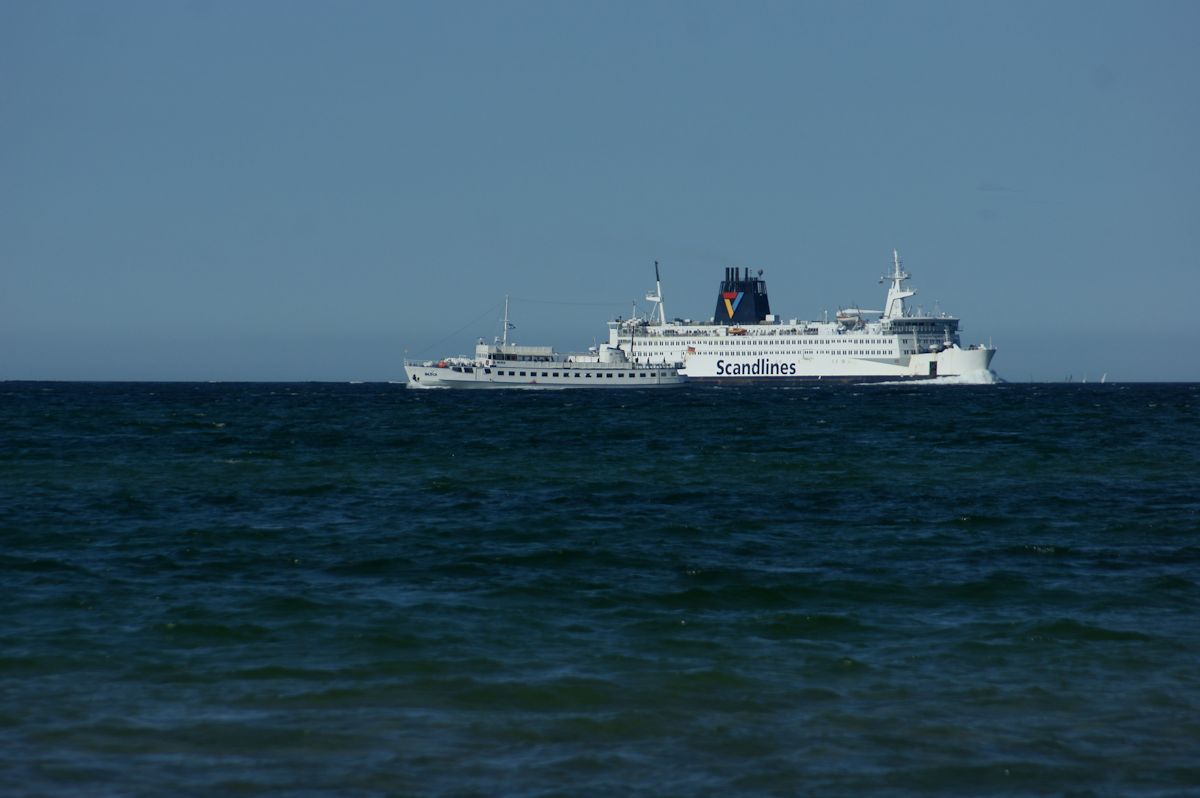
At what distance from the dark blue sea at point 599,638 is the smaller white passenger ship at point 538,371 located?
94927 mm

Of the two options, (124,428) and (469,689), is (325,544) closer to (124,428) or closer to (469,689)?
(469,689)

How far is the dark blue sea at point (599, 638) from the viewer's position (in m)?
7.91

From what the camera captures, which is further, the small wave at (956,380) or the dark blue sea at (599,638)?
the small wave at (956,380)

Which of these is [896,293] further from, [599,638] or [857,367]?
[599,638]

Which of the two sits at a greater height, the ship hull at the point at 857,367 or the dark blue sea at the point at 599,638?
the ship hull at the point at 857,367

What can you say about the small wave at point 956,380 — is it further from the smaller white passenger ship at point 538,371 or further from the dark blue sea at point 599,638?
the dark blue sea at point 599,638

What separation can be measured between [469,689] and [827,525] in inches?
449

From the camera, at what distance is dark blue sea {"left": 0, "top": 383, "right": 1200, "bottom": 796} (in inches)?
311

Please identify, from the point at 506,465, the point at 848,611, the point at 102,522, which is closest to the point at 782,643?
the point at 848,611

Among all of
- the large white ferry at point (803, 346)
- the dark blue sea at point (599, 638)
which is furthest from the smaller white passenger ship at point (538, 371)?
the dark blue sea at point (599, 638)

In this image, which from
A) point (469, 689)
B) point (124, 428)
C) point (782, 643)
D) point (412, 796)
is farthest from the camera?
point (124, 428)

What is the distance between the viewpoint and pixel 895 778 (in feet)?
25.1

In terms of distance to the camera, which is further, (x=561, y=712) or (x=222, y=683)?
(x=222, y=683)

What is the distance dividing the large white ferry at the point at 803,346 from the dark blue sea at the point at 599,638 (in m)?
108
